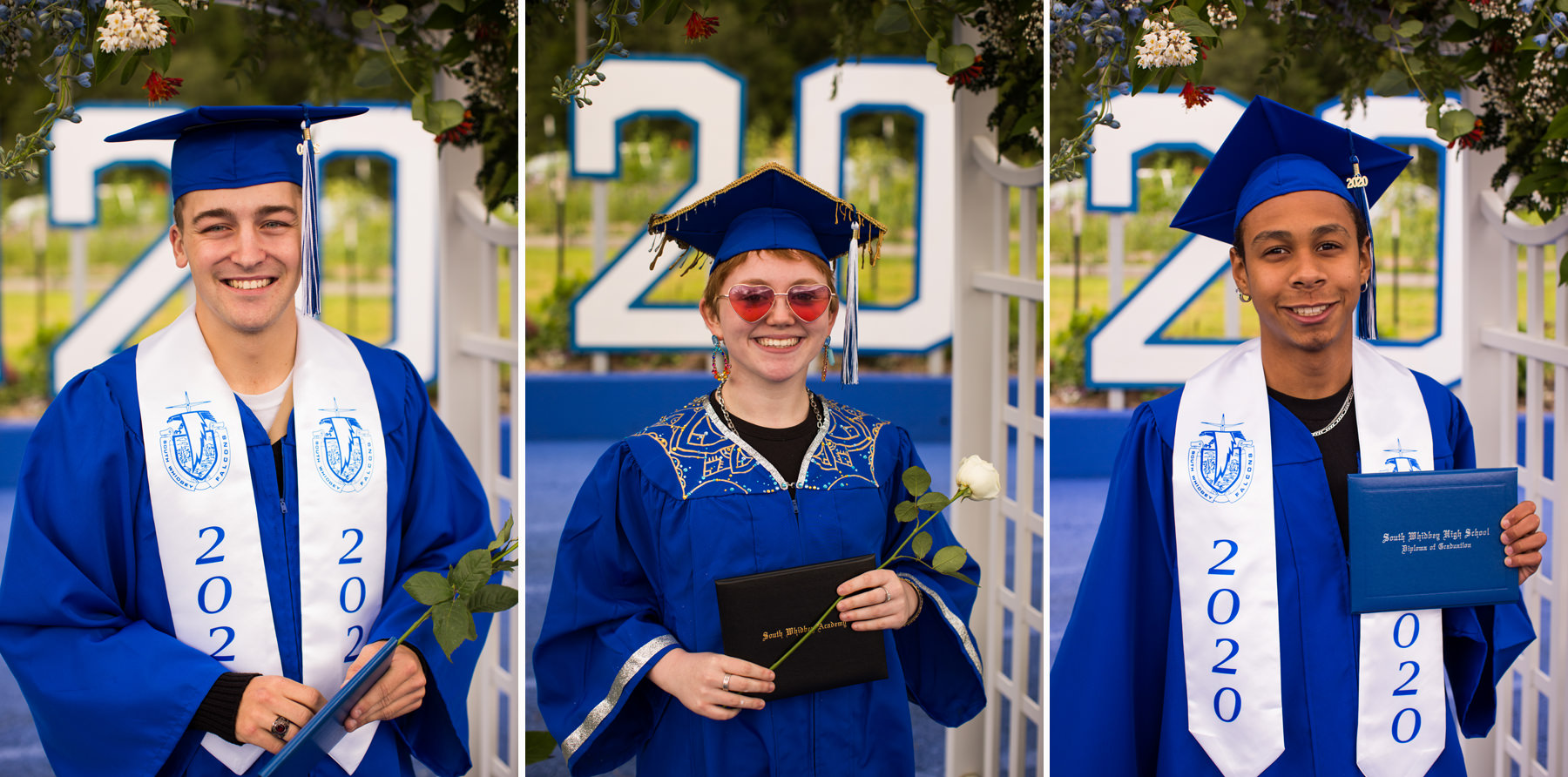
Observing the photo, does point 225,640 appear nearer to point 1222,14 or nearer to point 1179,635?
point 1179,635

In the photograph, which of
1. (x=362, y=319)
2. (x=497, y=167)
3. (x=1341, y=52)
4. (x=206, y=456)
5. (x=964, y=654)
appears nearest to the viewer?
(x=206, y=456)

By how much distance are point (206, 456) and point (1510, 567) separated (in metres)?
2.60

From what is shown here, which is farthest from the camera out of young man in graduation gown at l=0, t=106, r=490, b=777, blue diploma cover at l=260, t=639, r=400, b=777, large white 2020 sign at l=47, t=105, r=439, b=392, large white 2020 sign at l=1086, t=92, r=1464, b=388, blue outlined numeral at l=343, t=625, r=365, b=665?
large white 2020 sign at l=47, t=105, r=439, b=392

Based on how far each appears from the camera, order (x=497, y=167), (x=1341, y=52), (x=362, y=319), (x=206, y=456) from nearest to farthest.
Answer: (x=206, y=456), (x=497, y=167), (x=1341, y=52), (x=362, y=319)

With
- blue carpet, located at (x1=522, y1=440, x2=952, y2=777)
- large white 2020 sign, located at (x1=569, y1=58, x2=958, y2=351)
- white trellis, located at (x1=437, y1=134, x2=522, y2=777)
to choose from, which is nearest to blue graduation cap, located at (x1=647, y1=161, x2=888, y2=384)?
white trellis, located at (x1=437, y1=134, x2=522, y2=777)

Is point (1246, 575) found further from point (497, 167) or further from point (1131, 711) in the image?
point (497, 167)

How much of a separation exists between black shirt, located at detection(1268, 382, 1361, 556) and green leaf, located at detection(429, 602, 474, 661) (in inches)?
68.0

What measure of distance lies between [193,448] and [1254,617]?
6.92 ft

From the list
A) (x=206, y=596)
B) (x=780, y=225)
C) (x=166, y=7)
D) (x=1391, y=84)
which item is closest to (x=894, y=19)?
(x=780, y=225)

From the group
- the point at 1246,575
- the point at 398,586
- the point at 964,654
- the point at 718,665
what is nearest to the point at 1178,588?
the point at 1246,575

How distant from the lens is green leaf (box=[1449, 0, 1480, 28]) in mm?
2617

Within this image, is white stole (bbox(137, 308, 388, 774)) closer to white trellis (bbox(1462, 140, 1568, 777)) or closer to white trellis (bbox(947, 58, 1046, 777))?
white trellis (bbox(947, 58, 1046, 777))

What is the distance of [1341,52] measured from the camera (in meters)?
3.11

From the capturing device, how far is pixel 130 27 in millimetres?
2178
